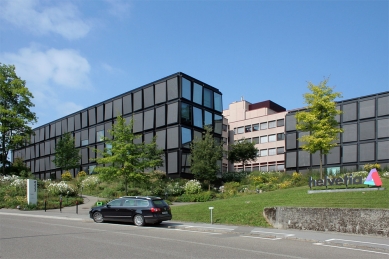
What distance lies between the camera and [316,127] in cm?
2816

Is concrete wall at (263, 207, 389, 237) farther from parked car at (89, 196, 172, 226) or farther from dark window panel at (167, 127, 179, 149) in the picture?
dark window panel at (167, 127, 179, 149)

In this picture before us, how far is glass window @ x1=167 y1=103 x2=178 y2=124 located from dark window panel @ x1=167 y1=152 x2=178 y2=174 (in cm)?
423

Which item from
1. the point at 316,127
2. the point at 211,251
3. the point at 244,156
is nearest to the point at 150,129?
the point at 244,156

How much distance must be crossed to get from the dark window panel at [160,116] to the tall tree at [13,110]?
14.9 metres

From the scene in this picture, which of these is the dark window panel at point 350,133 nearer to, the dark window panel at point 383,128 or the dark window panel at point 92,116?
the dark window panel at point 383,128

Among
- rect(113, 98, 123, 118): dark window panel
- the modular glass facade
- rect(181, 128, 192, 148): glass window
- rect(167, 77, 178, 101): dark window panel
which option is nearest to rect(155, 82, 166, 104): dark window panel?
the modular glass facade

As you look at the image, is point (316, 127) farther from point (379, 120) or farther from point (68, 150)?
Answer: point (68, 150)

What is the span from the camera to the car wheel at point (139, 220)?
18.3 m


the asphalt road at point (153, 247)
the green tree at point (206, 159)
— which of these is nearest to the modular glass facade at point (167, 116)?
the green tree at point (206, 159)

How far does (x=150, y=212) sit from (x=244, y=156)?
41.7 metres

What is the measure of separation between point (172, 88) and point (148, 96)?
4.99 meters

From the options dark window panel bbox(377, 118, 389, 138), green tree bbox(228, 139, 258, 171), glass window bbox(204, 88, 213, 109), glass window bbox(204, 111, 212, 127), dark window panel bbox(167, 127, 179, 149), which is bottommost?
green tree bbox(228, 139, 258, 171)

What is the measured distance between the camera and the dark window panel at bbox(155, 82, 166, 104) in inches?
1925

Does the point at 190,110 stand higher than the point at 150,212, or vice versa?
the point at 190,110
